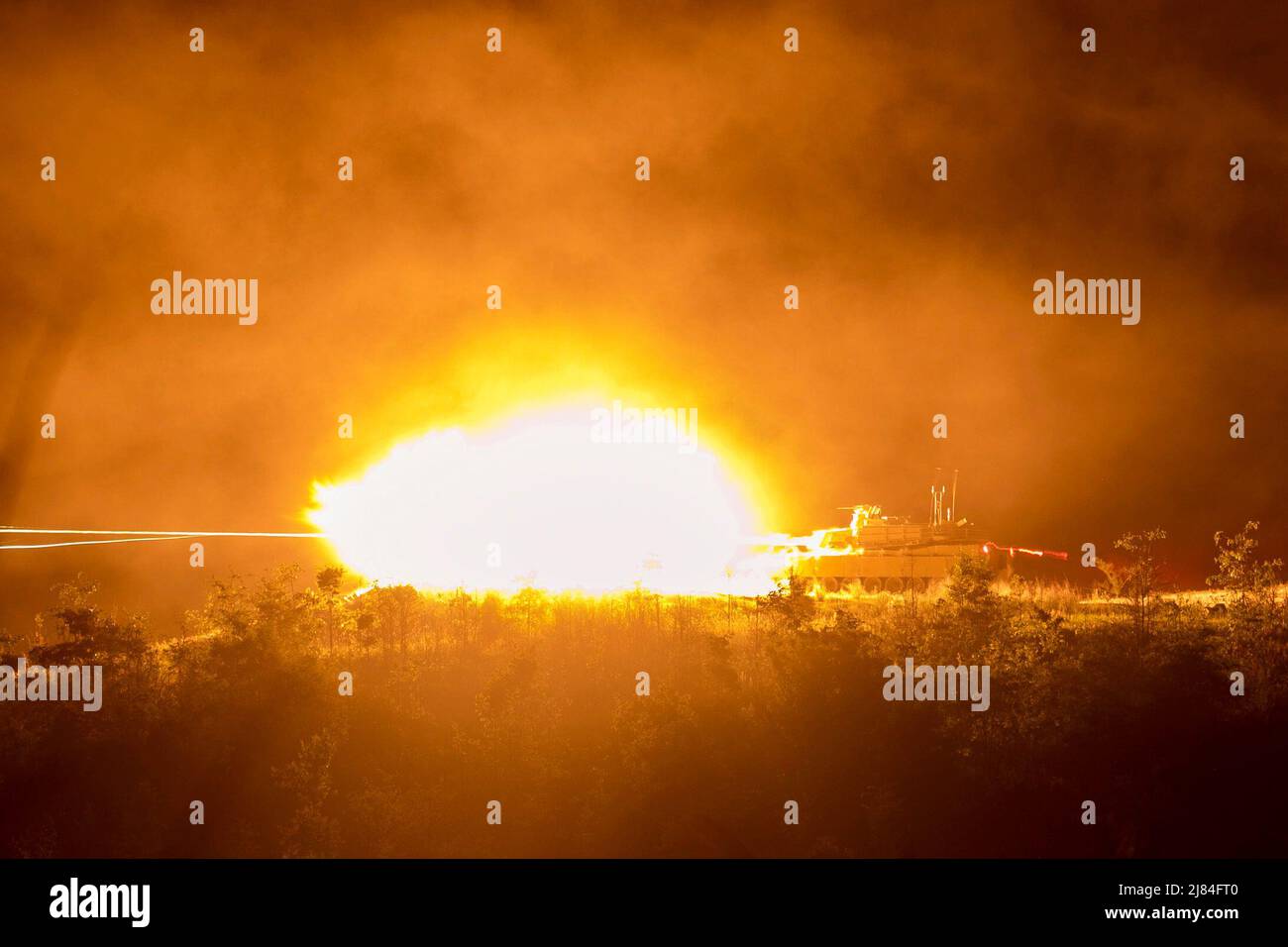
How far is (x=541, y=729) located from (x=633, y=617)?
5638 millimetres

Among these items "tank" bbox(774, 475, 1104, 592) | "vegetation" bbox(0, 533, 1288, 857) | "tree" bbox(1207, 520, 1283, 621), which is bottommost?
"vegetation" bbox(0, 533, 1288, 857)

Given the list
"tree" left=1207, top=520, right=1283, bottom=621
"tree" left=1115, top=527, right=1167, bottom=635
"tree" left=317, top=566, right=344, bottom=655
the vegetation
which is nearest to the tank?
"tree" left=1115, top=527, right=1167, bottom=635

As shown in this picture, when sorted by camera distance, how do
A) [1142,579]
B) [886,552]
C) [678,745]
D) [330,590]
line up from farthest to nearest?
[886,552], [1142,579], [330,590], [678,745]

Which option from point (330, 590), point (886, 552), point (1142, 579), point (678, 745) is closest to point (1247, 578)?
point (1142, 579)

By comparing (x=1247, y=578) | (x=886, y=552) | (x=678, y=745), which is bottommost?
(x=678, y=745)

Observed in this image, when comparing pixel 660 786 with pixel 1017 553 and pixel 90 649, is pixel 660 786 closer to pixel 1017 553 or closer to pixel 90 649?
pixel 90 649

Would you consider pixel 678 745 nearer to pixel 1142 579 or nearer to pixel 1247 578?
pixel 1142 579

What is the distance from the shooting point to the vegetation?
22.5m

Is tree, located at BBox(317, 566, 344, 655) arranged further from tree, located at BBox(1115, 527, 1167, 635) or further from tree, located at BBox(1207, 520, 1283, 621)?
tree, located at BBox(1207, 520, 1283, 621)

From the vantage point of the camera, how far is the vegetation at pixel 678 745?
2252 centimetres

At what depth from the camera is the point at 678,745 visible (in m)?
24.1

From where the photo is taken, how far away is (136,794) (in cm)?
2197

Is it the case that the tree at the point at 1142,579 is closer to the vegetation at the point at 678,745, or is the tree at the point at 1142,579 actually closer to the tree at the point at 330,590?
the vegetation at the point at 678,745

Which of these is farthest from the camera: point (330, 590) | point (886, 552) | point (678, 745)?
point (886, 552)
